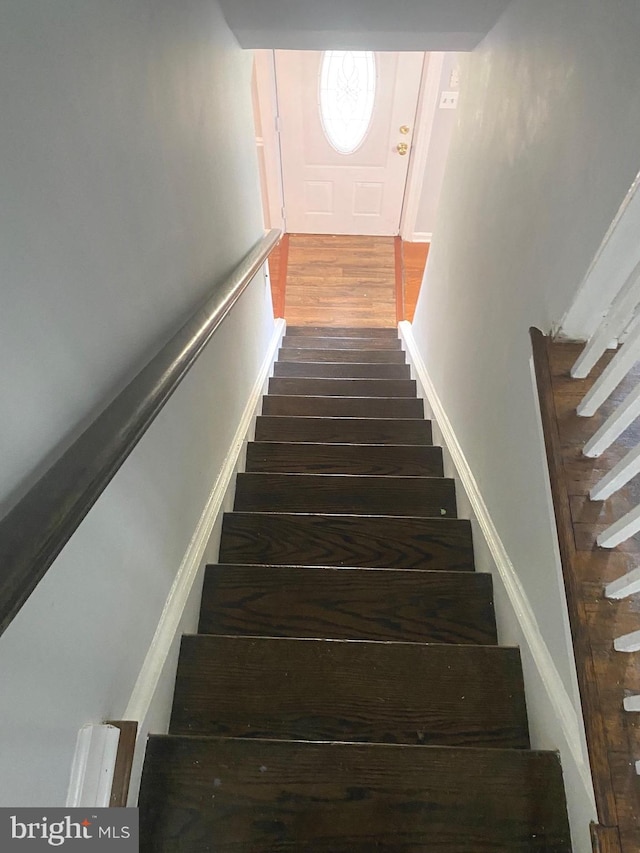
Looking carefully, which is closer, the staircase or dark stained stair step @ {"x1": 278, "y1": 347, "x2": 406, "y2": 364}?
the staircase

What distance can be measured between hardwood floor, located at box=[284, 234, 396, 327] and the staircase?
2.65m

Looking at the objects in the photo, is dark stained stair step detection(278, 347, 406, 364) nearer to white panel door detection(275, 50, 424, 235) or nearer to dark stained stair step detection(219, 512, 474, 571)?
dark stained stair step detection(219, 512, 474, 571)

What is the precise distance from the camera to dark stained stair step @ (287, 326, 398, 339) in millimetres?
4074

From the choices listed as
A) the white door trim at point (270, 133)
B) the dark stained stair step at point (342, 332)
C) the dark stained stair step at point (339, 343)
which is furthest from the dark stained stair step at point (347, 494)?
the white door trim at point (270, 133)

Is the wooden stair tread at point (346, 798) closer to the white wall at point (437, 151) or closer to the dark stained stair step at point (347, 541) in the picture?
the dark stained stair step at point (347, 541)

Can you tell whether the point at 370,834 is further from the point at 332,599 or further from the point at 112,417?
the point at 112,417

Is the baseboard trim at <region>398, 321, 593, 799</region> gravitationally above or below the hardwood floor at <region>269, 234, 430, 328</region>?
below

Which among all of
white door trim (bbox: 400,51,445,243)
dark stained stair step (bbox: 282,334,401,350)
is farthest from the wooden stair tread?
white door trim (bbox: 400,51,445,243)

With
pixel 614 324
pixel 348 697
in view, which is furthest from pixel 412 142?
pixel 348 697

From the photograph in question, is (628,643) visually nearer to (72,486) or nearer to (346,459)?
(72,486)

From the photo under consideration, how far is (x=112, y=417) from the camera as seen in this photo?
80cm

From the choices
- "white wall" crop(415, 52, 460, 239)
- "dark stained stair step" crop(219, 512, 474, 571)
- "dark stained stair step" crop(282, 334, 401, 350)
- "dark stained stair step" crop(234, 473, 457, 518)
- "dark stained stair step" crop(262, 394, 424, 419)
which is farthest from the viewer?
"white wall" crop(415, 52, 460, 239)

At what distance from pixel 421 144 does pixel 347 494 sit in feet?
11.8

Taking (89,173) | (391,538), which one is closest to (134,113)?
(89,173)
